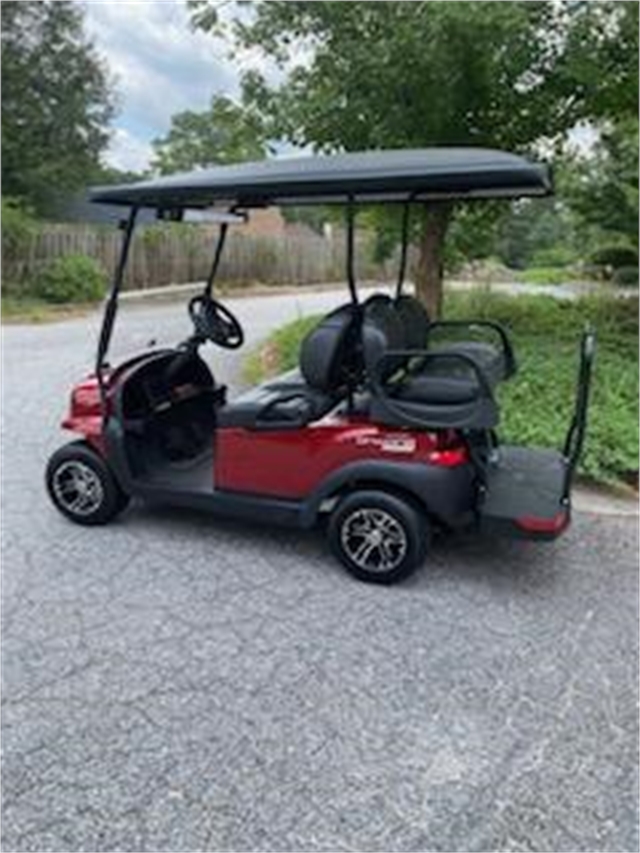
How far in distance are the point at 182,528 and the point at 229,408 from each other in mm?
696

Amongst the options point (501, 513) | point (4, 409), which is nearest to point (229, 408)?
point (501, 513)

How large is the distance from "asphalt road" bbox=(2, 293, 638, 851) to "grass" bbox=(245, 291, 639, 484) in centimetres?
66

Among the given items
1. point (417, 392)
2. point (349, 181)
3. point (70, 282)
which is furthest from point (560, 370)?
point (70, 282)

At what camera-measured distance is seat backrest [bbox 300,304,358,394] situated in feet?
11.8

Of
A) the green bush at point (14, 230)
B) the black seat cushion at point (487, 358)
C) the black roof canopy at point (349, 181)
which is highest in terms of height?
the green bush at point (14, 230)

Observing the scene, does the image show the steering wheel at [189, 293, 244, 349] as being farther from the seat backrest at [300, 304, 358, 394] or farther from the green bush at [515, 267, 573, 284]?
the green bush at [515, 267, 573, 284]

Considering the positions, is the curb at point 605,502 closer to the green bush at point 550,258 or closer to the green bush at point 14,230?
the green bush at point 14,230

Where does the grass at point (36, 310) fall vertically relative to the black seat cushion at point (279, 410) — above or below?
above

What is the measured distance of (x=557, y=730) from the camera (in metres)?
2.58

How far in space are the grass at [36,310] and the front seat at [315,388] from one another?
30.4ft

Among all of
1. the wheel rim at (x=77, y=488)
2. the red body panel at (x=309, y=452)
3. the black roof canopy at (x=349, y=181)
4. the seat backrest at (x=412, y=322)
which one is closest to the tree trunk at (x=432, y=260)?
the seat backrest at (x=412, y=322)

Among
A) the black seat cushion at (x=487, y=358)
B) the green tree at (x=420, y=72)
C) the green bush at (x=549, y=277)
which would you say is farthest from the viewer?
the green bush at (x=549, y=277)

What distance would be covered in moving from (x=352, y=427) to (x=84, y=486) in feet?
4.54

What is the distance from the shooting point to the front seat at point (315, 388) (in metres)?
3.62
